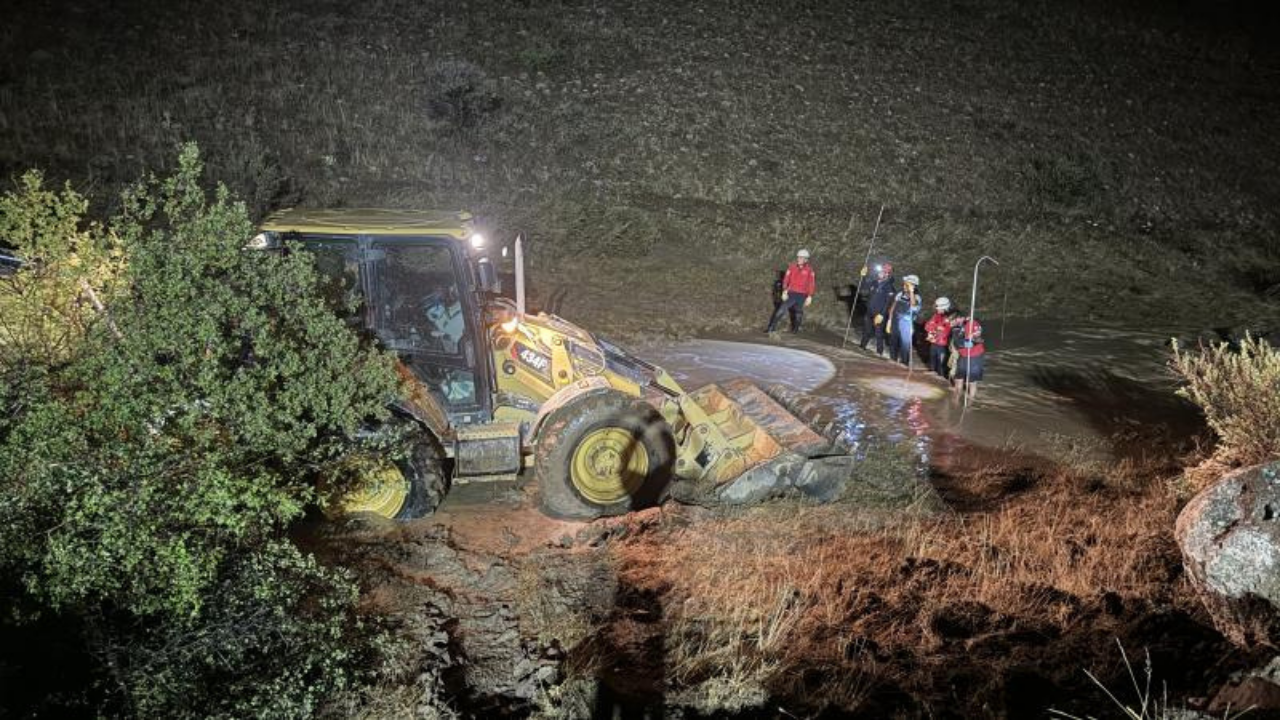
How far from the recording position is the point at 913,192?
81.8 ft

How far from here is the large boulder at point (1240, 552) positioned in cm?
527

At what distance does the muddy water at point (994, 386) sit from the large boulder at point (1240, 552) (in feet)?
12.7

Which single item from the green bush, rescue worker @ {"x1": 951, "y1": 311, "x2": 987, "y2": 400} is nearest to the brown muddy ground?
the green bush

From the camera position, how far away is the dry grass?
209 inches

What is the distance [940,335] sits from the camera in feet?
42.4

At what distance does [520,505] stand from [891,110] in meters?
25.5

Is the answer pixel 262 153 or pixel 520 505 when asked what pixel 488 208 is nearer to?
pixel 262 153

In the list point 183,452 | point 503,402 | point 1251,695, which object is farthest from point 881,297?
point 183,452

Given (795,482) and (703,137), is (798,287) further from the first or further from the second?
(703,137)

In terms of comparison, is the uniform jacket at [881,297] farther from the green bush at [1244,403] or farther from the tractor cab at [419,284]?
the tractor cab at [419,284]

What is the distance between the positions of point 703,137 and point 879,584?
2130 cm

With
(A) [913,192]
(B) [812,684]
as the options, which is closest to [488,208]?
(A) [913,192]

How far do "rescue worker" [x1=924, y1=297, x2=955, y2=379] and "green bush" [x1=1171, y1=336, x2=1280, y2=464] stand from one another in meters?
5.11

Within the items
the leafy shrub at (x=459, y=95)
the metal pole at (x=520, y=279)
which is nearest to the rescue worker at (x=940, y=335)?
the metal pole at (x=520, y=279)
